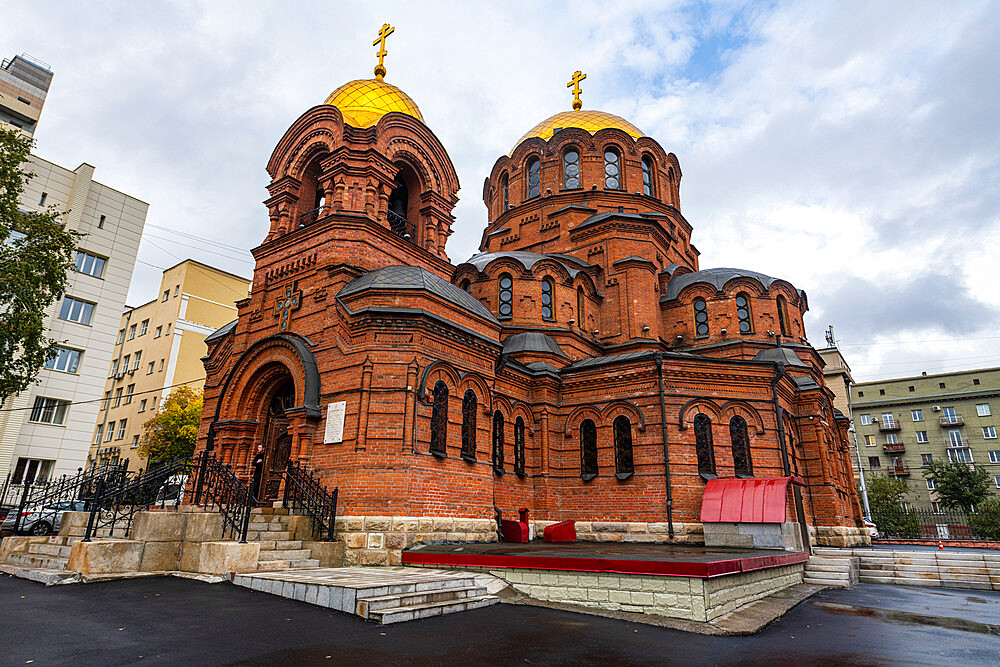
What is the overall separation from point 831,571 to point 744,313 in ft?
31.2

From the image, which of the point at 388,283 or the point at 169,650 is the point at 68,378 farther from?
the point at 169,650

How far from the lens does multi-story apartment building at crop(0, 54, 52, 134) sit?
2859cm

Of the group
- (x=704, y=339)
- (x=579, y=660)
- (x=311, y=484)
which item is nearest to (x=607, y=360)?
(x=704, y=339)

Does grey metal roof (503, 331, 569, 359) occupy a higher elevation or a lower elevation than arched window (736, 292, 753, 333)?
lower

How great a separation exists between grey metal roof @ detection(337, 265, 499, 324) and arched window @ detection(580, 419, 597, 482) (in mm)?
4822

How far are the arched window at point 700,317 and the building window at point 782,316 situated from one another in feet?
8.09

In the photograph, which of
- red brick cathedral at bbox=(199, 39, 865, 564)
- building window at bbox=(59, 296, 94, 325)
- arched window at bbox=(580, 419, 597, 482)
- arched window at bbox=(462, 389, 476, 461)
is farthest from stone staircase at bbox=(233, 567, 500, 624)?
building window at bbox=(59, 296, 94, 325)

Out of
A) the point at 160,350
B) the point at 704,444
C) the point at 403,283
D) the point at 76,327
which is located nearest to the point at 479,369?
the point at 403,283

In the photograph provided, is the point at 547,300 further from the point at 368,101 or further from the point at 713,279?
the point at 368,101

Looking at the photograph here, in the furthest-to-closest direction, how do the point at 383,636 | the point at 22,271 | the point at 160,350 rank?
the point at 160,350 < the point at 22,271 < the point at 383,636

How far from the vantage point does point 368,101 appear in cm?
1602

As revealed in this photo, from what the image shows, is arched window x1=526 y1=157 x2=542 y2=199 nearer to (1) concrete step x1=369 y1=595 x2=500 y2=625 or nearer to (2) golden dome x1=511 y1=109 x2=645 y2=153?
(2) golden dome x1=511 y1=109 x2=645 y2=153

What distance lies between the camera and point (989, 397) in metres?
40.6

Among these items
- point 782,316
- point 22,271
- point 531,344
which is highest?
point 782,316
